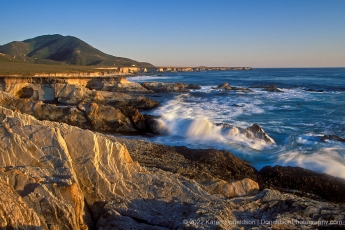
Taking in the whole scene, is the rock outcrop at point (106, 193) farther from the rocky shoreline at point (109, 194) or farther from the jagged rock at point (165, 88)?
the jagged rock at point (165, 88)

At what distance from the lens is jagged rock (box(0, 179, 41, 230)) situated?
4.58m

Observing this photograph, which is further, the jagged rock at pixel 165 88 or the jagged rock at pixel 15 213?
the jagged rock at pixel 165 88

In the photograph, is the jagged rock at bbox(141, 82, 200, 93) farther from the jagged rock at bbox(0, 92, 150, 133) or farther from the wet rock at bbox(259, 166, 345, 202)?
the wet rock at bbox(259, 166, 345, 202)

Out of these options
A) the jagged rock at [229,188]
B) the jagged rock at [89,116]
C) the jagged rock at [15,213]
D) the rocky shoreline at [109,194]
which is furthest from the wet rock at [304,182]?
the jagged rock at [89,116]

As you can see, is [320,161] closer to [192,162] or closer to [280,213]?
[192,162]

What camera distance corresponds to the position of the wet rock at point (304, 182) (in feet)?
31.7

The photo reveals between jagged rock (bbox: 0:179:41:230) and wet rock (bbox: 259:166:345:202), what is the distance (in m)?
7.03

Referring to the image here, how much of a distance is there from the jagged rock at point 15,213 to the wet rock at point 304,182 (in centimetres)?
703

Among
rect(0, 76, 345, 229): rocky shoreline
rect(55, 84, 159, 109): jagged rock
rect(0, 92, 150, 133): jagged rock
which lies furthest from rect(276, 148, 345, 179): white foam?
rect(55, 84, 159, 109): jagged rock

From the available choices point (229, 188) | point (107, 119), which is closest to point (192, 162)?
point (229, 188)

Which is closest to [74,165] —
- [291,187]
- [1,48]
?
[291,187]

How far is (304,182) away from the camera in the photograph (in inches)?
405

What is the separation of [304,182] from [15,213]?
902 cm

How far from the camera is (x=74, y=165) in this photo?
264 inches
